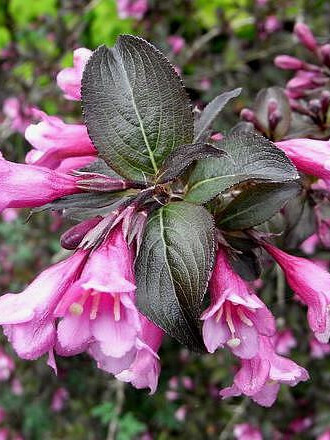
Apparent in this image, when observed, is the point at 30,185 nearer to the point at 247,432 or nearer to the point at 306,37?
the point at 306,37

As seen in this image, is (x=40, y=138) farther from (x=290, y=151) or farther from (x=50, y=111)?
(x=50, y=111)

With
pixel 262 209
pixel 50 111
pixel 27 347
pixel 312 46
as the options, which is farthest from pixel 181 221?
pixel 50 111

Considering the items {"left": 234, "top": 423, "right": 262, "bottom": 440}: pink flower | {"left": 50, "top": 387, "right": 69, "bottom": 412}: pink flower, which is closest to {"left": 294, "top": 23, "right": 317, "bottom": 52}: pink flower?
{"left": 234, "top": 423, "right": 262, "bottom": 440}: pink flower

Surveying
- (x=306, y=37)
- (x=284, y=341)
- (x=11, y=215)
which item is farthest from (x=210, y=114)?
(x=11, y=215)

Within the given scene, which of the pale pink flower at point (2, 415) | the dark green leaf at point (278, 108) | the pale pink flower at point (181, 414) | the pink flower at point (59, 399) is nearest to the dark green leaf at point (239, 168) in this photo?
the dark green leaf at point (278, 108)

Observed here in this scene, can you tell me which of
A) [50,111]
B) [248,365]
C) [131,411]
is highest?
[248,365]
